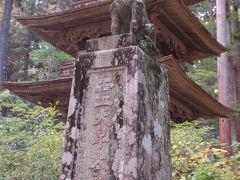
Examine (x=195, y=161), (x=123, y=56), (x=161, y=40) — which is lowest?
(x=195, y=161)

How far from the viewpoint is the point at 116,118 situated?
1.71 meters

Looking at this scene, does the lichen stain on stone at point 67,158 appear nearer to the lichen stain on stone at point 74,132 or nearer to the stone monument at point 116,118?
the stone monument at point 116,118

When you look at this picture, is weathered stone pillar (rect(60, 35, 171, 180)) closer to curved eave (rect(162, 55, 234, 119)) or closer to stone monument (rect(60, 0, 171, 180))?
stone monument (rect(60, 0, 171, 180))

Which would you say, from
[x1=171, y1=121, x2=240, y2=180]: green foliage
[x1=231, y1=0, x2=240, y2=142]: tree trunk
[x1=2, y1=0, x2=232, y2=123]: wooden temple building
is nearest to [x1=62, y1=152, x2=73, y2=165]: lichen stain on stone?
[x1=171, y1=121, x2=240, y2=180]: green foliage

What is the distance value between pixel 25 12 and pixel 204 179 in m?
19.3

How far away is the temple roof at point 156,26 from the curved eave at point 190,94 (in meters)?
1.30

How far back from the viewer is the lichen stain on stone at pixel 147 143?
1656mm

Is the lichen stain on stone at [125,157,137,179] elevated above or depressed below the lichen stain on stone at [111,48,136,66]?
below

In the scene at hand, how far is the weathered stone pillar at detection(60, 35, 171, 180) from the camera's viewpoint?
63.3 inches

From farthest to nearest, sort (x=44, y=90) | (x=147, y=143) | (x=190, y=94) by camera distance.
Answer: (x=44, y=90), (x=190, y=94), (x=147, y=143)

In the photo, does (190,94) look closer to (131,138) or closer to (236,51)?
(131,138)

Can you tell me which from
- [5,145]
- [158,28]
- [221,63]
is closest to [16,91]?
[5,145]

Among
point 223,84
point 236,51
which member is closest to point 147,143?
point 223,84

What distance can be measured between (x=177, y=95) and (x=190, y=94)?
1.05 feet
